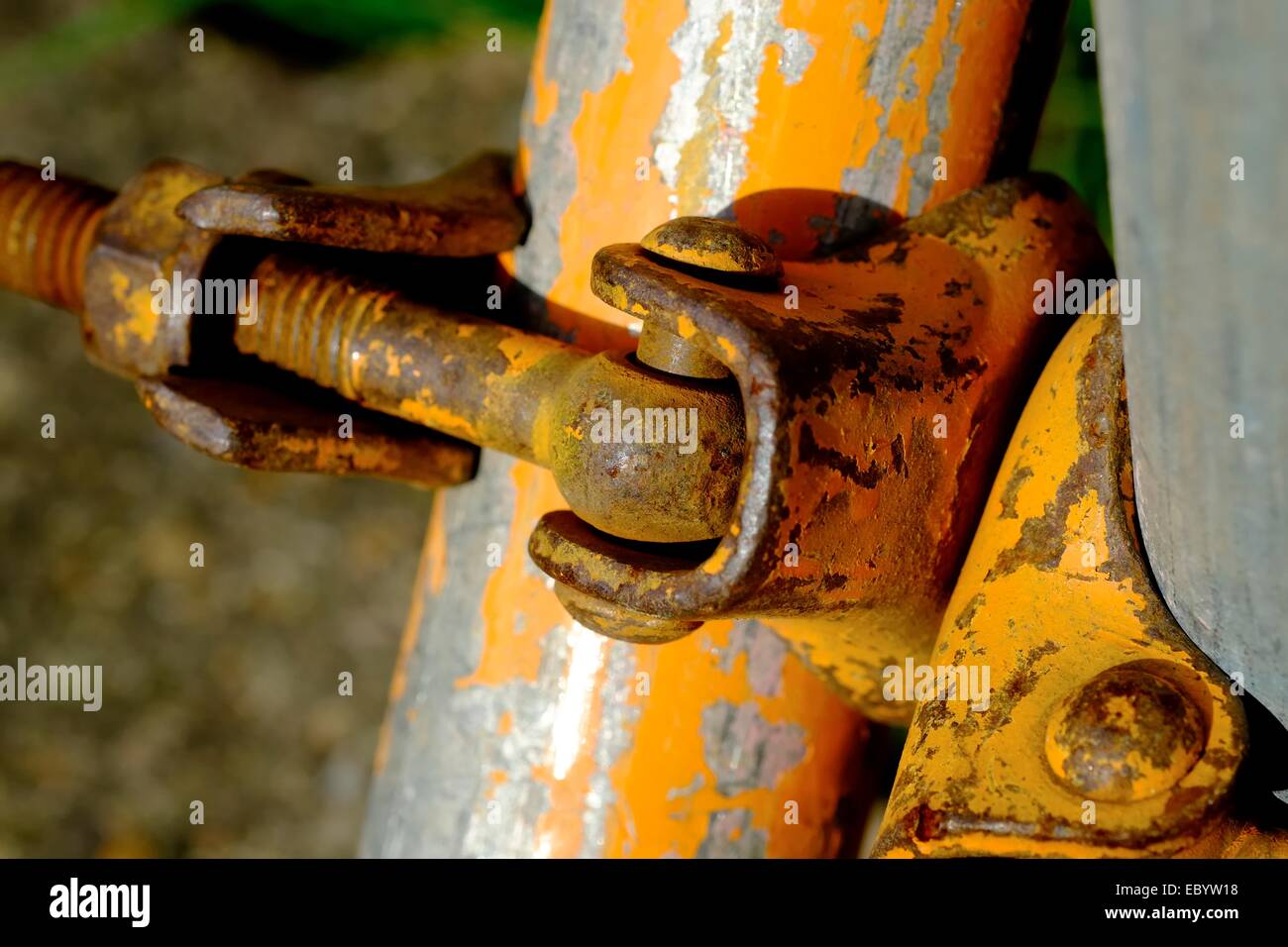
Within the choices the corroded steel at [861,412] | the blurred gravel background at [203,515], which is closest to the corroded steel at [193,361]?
the corroded steel at [861,412]

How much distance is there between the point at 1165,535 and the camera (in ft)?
1.97

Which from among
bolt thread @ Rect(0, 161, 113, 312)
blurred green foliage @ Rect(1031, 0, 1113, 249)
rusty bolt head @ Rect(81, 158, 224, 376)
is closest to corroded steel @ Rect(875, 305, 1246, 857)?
rusty bolt head @ Rect(81, 158, 224, 376)

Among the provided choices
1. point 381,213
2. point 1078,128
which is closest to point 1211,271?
point 381,213

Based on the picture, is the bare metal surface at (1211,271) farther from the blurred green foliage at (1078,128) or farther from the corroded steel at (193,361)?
the blurred green foliage at (1078,128)

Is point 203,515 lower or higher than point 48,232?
lower

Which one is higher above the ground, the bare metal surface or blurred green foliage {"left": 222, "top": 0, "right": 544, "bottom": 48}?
blurred green foliage {"left": 222, "top": 0, "right": 544, "bottom": 48}

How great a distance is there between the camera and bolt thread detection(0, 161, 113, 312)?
0.93 meters

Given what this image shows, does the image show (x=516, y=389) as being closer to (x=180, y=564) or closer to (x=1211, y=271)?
(x=1211, y=271)

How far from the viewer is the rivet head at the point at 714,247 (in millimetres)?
675

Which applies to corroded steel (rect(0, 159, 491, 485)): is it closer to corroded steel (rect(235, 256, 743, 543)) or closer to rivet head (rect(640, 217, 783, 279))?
corroded steel (rect(235, 256, 743, 543))

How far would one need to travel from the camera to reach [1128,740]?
586mm

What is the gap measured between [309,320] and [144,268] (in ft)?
0.41

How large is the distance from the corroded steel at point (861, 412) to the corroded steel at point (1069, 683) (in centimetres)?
4
